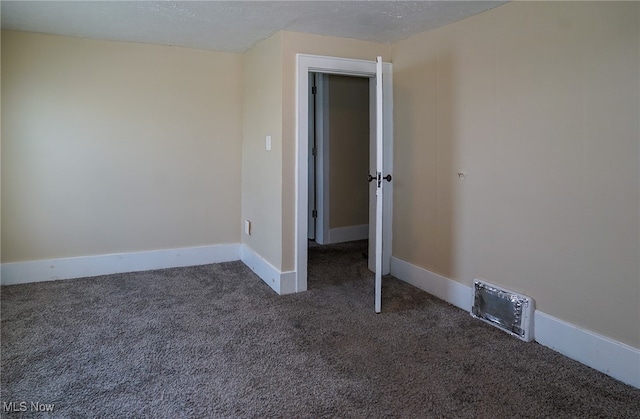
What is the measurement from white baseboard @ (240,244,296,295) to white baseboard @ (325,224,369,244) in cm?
145

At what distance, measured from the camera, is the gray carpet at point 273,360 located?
73.5 inches

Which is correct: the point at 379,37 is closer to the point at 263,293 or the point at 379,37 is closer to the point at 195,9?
the point at 195,9

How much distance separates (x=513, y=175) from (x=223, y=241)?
2.79 m

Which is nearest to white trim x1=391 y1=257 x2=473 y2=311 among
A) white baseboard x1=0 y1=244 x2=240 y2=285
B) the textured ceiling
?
white baseboard x1=0 y1=244 x2=240 y2=285

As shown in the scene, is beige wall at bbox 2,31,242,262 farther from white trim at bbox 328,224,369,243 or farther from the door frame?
white trim at bbox 328,224,369,243

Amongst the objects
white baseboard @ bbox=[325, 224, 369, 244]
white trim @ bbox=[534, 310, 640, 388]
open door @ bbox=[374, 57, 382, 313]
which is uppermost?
open door @ bbox=[374, 57, 382, 313]

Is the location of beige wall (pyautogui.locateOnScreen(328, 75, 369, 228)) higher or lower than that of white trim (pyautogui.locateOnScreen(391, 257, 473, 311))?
higher

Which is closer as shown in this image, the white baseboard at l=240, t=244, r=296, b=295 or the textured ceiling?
the textured ceiling

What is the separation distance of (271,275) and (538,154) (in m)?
2.15

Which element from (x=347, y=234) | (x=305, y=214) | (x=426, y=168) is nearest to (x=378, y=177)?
(x=426, y=168)

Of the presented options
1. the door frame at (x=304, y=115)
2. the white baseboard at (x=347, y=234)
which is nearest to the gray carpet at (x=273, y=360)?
the door frame at (x=304, y=115)

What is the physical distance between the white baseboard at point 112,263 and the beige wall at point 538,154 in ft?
6.77

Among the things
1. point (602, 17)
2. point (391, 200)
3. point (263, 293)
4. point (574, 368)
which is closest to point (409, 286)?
point (391, 200)

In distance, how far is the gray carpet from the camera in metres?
1.87
